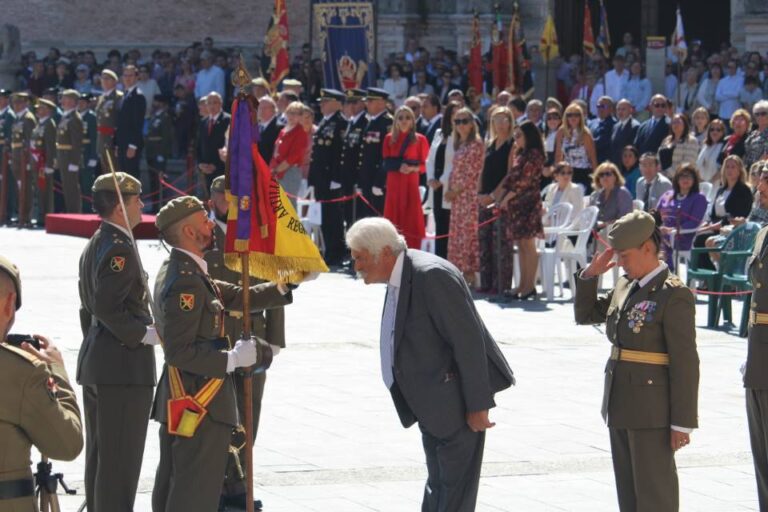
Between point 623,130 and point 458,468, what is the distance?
1350cm

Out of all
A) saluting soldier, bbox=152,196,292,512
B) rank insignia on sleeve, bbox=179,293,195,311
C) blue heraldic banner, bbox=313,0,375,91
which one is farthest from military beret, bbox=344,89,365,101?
rank insignia on sleeve, bbox=179,293,195,311

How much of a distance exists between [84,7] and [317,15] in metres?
16.8

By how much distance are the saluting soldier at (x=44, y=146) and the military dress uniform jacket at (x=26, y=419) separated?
802 inches

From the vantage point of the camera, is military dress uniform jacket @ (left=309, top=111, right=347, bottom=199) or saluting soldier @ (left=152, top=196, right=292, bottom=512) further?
military dress uniform jacket @ (left=309, top=111, right=347, bottom=199)

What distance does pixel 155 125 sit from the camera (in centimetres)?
2698

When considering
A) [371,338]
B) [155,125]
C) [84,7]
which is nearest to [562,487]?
[371,338]

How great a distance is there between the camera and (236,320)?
8.48 meters

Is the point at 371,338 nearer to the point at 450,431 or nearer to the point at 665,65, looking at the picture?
the point at 450,431

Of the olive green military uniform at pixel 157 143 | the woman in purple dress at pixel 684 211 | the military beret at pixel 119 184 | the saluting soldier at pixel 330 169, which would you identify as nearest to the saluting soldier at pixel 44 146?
the olive green military uniform at pixel 157 143

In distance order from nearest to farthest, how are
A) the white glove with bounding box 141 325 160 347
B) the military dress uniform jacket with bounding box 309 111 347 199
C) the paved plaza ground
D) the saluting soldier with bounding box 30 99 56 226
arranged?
the white glove with bounding box 141 325 160 347
the paved plaza ground
the military dress uniform jacket with bounding box 309 111 347 199
the saluting soldier with bounding box 30 99 56 226

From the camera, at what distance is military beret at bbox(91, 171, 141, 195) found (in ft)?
25.6

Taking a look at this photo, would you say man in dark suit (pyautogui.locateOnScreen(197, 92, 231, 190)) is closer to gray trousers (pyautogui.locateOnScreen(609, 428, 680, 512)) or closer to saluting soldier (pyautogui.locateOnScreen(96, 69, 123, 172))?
saluting soldier (pyautogui.locateOnScreen(96, 69, 123, 172))

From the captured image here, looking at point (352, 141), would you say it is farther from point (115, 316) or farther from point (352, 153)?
point (115, 316)

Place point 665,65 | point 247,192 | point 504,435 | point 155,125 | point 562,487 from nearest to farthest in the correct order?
point 247,192 → point 562,487 → point 504,435 → point 665,65 → point 155,125
